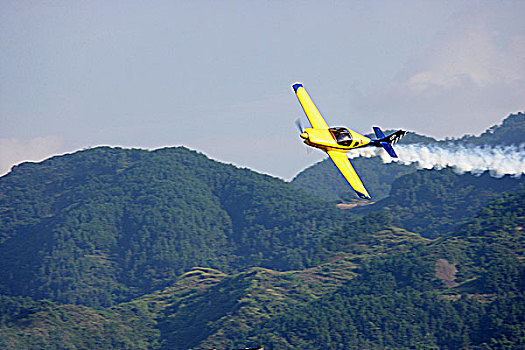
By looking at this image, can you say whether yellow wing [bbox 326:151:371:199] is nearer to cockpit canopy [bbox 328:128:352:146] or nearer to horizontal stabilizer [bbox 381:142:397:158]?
cockpit canopy [bbox 328:128:352:146]

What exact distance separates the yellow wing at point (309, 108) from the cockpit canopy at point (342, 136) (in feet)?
11.8

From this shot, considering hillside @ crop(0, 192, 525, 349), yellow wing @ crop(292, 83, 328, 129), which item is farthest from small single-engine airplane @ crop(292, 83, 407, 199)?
hillside @ crop(0, 192, 525, 349)

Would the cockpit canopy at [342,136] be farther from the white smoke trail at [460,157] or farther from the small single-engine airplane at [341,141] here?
the white smoke trail at [460,157]

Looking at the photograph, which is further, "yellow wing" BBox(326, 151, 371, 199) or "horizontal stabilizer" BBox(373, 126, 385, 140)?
"horizontal stabilizer" BBox(373, 126, 385, 140)

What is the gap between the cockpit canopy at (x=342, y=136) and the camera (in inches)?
2415

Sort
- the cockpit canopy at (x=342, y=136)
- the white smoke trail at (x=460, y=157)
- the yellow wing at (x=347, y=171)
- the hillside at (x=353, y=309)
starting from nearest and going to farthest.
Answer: the yellow wing at (x=347, y=171), the cockpit canopy at (x=342, y=136), the white smoke trail at (x=460, y=157), the hillside at (x=353, y=309)

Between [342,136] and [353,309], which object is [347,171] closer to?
[342,136]

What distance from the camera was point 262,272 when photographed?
7047 inches

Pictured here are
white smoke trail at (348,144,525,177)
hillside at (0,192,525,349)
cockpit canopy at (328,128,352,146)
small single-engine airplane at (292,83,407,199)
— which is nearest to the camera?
small single-engine airplane at (292,83,407,199)

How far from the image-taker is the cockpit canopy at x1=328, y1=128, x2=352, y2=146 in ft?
201

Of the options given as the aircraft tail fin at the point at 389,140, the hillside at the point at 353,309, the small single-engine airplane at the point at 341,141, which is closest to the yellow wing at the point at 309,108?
the small single-engine airplane at the point at 341,141

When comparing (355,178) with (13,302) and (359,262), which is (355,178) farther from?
(13,302)

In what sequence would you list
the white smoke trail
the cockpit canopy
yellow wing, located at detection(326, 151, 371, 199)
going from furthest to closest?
the white smoke trail
the cockpit canopy
yellow wing, located at detection(326, 151, 371, 199)

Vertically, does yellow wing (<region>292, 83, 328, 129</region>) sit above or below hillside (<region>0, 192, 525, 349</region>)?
above
